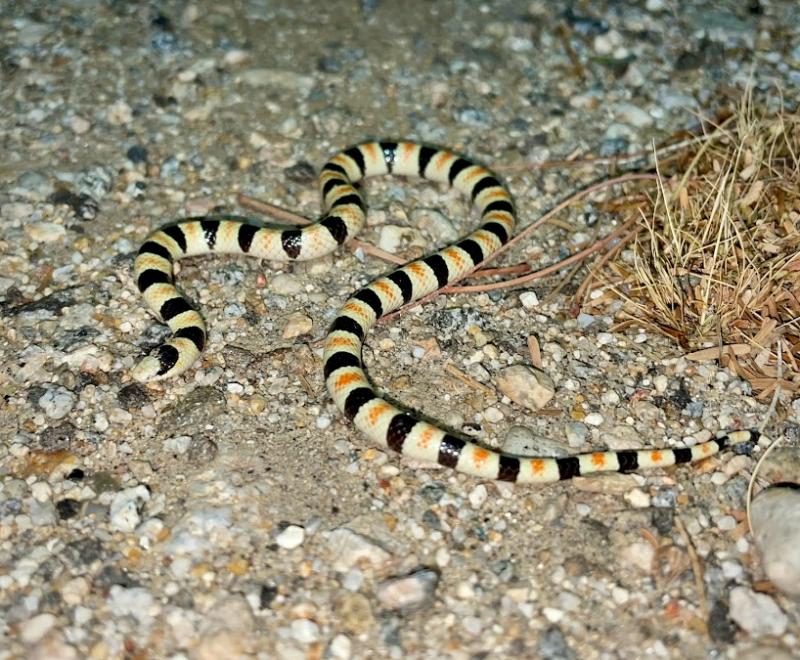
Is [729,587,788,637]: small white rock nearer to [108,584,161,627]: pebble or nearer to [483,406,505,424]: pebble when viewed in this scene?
[483,406,505,424]: pebble

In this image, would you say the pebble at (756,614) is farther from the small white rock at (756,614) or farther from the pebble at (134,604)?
the pebble at (134,604)

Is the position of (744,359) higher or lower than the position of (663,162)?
lower

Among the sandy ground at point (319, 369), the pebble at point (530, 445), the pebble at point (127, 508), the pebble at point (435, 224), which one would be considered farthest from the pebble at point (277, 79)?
the pebble at point (127, 508)

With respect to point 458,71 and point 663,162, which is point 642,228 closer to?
point 663,162

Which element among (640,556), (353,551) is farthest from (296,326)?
(640,556)

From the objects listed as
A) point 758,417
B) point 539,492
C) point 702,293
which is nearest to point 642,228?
point 702,293

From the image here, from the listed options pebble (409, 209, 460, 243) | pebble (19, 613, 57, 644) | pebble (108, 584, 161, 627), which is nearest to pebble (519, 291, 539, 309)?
pebble (409, 209, 460, 243)
